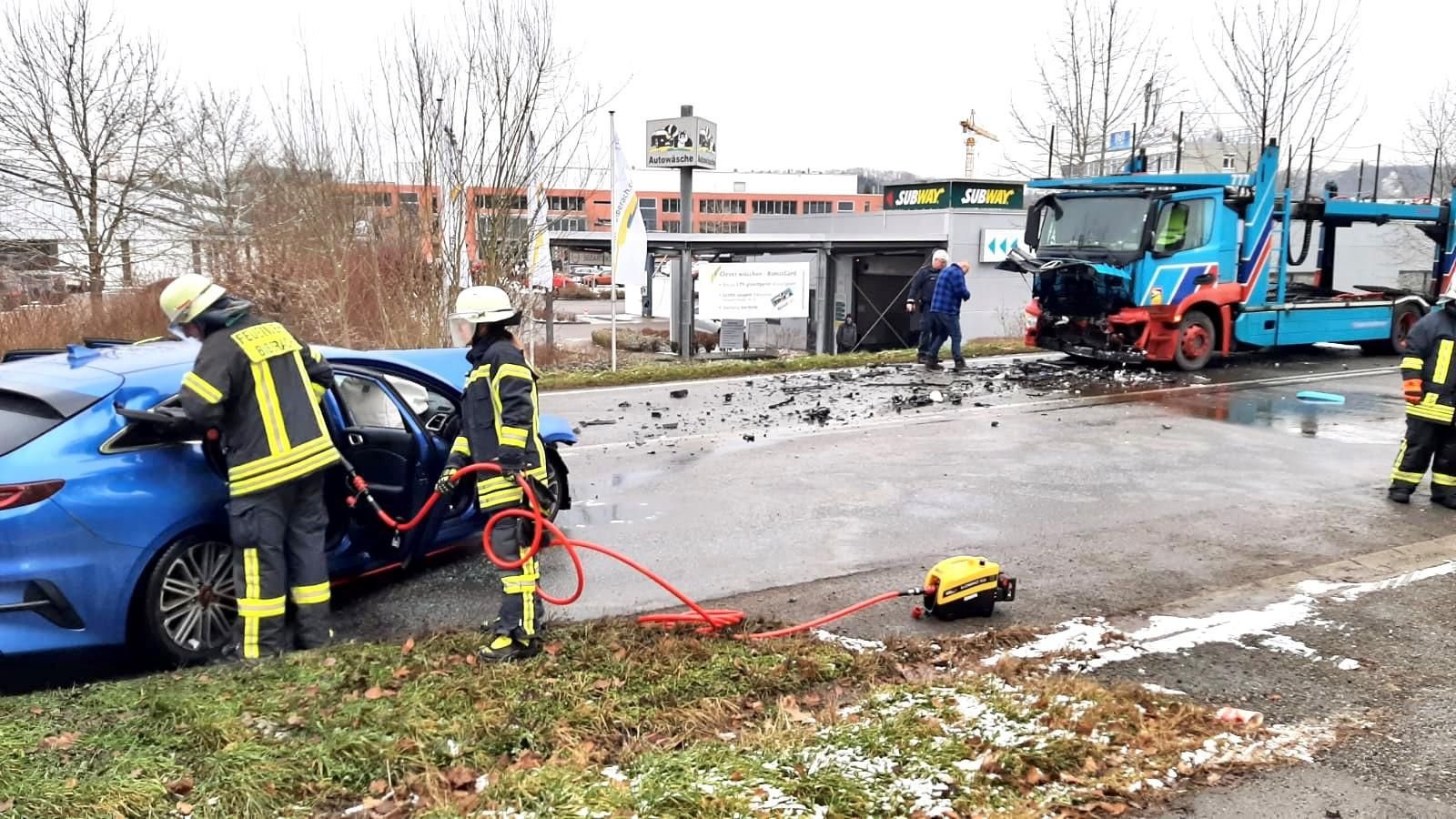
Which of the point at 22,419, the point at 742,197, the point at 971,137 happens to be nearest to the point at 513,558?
the point at 22,419

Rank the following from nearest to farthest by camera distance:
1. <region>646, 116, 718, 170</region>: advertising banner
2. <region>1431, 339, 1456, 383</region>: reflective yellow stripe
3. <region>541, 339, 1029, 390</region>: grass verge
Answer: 1. <region>1431, 339, 1456, 383</region>: reflective yellow stripe
2. <region>541, 339, 1029, 390</region>: grass verge
3. <region>646, 116, 718, 170</region>: advertising banner

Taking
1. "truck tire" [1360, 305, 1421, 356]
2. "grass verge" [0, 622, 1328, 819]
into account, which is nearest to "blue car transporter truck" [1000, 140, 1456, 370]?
"truck tire" [1360, 305, 1421, 356]

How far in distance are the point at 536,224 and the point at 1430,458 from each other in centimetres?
1308

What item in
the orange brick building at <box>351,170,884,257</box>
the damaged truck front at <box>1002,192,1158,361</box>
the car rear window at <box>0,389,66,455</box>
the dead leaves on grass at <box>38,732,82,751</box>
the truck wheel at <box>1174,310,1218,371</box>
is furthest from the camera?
the orange brick building at <box>351,170,884,257</box>

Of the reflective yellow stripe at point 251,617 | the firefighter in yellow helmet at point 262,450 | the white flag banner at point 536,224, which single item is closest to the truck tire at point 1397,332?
the white flag banner at point 536,224

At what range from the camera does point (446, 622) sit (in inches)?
205

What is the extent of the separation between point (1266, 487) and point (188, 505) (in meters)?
7.75

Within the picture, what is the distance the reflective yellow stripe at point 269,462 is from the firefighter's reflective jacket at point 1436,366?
761cm

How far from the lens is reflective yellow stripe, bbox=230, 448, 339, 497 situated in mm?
4457

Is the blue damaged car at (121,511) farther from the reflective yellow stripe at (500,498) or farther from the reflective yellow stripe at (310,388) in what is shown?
the reflective yellow stripe at (500,498)

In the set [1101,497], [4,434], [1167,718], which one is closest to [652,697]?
[1167,718]

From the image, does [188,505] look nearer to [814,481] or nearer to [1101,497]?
[814,481]

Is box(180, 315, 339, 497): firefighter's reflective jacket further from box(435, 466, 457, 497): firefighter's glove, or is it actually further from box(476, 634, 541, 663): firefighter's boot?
box(476, 634, 541, 663): firefighter's boot

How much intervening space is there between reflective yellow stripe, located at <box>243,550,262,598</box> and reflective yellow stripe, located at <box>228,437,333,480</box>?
Result: 356 millimetres
